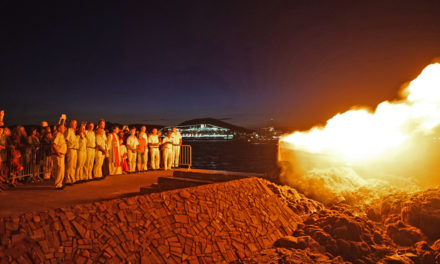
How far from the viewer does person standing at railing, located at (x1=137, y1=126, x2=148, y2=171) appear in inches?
539

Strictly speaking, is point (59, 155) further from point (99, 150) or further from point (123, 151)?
point (123, 151)

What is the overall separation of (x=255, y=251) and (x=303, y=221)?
8.42 ft

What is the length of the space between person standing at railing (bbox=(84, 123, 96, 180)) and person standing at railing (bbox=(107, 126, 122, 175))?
1288 millimetres

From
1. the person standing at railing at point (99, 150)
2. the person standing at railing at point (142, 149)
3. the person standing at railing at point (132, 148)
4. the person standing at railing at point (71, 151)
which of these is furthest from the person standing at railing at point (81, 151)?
the person standing at railing at point (142, 149)

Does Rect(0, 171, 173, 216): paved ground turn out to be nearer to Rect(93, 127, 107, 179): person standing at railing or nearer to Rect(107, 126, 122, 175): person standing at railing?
Rect(93, 127, 107, 179): person standing at railing

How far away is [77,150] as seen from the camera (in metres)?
10.5

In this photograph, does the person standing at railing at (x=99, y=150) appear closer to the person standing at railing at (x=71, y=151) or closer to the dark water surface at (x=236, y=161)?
the person standing at railing at (x=71, y=151)

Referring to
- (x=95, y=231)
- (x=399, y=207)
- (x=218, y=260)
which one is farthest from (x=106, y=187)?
(x=399, y=207)

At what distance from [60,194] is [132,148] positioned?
494 centimetres

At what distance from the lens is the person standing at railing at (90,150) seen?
11.0 metres

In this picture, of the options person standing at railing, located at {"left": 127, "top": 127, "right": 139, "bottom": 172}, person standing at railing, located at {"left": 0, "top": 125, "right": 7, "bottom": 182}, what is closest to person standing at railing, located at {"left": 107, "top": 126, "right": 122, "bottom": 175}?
person standing at railing, located at {"left": 127, "top": 127, "right": 139, "bottom": 172}

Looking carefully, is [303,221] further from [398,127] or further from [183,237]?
[398,127]

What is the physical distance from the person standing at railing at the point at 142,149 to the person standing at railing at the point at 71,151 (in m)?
3.57

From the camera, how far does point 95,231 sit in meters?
5.34
